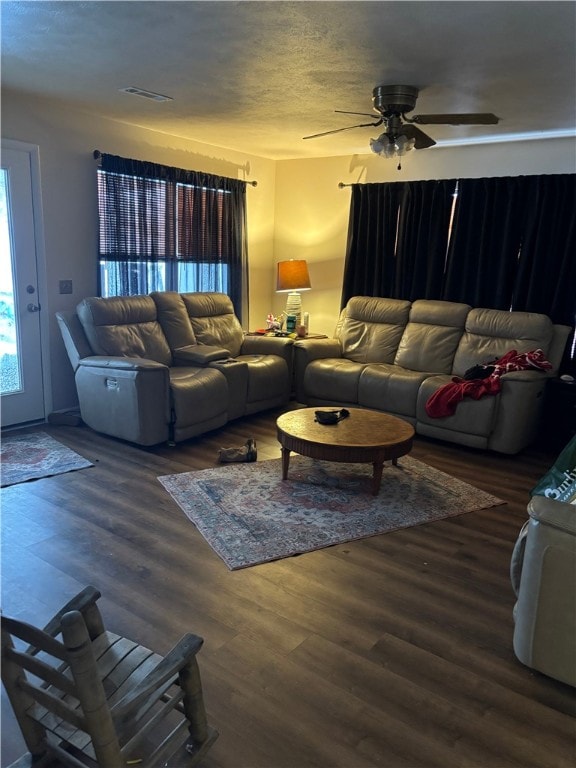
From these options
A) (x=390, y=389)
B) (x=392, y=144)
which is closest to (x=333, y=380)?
(x=390, y=389)

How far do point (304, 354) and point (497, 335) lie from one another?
1.69m

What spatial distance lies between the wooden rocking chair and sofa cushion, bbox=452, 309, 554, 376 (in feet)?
12.1

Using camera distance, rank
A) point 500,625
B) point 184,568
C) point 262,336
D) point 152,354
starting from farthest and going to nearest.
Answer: point 262,336, point 152,354, point 184,568, point 500,625

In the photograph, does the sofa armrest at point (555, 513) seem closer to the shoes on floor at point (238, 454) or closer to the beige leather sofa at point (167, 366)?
the shoes on floor at point (238, 454)

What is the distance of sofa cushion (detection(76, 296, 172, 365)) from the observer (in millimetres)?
4258

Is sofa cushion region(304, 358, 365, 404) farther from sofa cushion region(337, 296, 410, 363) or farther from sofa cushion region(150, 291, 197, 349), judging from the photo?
sofa cushion region(150, 291, 197, 349)

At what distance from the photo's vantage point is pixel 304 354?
518 cm

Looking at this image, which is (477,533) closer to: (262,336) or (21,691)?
(21,691)

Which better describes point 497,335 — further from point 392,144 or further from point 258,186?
point 258,186

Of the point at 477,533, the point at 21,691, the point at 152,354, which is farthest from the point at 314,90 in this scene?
the point at 21,691

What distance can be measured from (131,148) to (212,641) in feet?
13.5

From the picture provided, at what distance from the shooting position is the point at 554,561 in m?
1.82

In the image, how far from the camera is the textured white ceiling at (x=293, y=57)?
7.73ft

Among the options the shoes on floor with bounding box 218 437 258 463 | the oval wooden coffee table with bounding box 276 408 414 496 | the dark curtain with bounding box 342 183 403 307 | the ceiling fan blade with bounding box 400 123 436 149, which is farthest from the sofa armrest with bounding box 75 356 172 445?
the dark curtain with bounding box 342 183 403 307
